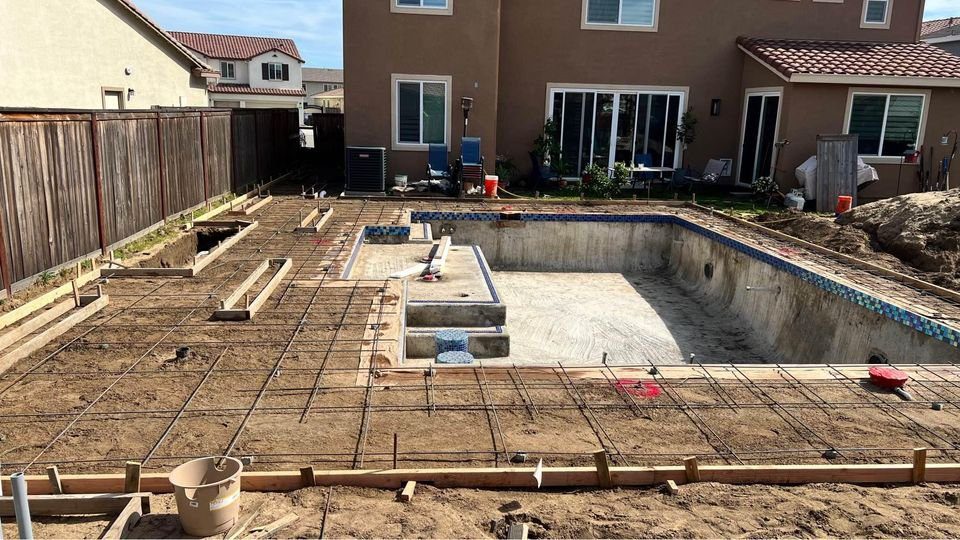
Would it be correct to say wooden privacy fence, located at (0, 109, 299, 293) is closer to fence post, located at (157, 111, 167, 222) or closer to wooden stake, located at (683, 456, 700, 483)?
fence post, located at (157, 111, 167, 222)

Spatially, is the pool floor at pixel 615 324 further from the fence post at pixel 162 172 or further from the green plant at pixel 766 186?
the fence post at pixel 162 172

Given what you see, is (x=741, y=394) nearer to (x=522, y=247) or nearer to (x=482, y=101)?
(x=522, y=247)

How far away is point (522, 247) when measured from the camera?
13133 millimetres

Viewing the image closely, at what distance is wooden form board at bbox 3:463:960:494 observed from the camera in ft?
12.1

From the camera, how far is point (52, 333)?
19.0 ft

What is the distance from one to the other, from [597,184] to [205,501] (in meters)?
12.9

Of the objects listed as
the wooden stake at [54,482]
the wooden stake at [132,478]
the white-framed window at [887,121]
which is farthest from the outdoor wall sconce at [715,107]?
the wooden stake at [54,482]

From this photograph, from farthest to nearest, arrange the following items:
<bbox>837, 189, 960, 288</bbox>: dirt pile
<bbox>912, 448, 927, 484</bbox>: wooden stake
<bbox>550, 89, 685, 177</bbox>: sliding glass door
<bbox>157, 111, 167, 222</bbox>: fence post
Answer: <bbox>550, 89, 685, 177</bbox>: sliding glass door, <bbox>157, 111, 167, 222</bbox>: fence post, <bbox>837, 189, 960, 288</bbox>: dirt pile, <bbox>912, 448, 927, 484</bbox>: wooden stake

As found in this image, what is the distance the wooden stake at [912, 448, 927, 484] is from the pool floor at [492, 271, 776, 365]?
446cm

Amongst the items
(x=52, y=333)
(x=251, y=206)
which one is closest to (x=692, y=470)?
(x=52, y=333)

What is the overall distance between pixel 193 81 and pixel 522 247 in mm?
15333

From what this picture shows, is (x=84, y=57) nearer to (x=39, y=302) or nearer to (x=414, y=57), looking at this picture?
(x=414, y=57)

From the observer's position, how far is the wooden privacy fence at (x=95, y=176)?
21.1 ft

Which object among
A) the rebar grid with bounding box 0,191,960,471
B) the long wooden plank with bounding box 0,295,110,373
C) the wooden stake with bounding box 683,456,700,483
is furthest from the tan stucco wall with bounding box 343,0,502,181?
the wooden stake with bounding box 683,456,700,483
